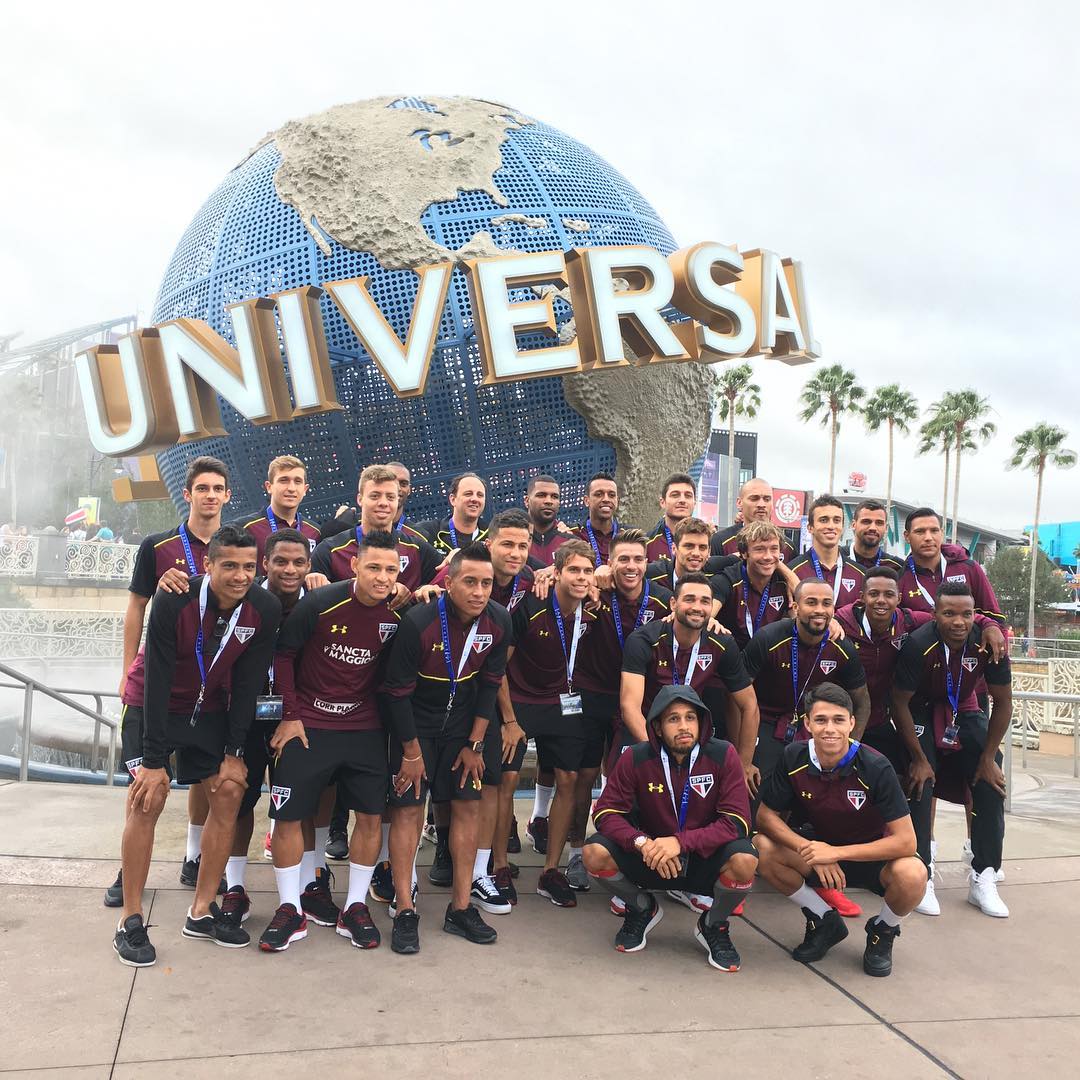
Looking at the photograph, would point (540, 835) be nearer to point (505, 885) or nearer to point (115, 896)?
point (505, 885)

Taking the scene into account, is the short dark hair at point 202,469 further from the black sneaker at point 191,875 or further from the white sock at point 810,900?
the white sock at point 810,900

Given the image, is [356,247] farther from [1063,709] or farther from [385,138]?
[1063,709]

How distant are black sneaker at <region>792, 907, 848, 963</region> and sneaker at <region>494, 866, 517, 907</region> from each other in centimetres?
134

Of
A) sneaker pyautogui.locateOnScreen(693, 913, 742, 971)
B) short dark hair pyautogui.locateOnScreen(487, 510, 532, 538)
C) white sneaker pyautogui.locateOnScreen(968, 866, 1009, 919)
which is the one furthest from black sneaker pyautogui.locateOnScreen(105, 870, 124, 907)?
white sneaker pyautogui.locateOnScreen(968, 866, 1009, 919)

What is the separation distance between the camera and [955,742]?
5051 mm

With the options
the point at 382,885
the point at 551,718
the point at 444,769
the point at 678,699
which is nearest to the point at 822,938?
Result: the point at 678,699

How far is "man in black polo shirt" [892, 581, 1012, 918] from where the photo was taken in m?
4.91

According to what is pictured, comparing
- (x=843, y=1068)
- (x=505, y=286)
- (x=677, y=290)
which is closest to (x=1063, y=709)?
(x=677, y=290)

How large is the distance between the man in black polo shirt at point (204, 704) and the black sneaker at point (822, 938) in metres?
2.36

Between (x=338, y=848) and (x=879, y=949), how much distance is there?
2.87 meters

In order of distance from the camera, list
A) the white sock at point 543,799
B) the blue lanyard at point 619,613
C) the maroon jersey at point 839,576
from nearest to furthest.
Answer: the blue lanyard at point 619,613 → the maroon jersey at point 839,576 → the white sock at point 543,799

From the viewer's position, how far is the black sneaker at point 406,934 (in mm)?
3922

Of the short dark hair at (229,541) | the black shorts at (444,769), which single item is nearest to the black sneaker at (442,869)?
the black shorts at (444,769)

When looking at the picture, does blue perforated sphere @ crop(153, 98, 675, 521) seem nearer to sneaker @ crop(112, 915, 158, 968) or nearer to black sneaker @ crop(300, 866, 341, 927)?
black sneaker @ crop(300, 866, 341, 927)
